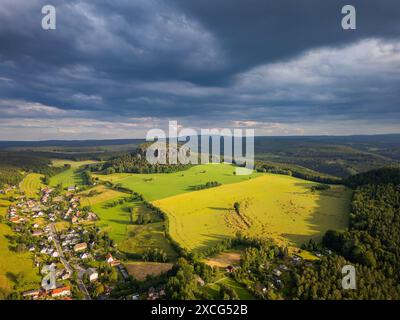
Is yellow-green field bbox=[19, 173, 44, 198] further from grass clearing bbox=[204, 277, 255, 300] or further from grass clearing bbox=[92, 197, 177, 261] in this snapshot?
grass clearing bbox=[204, 277, 255, 300]

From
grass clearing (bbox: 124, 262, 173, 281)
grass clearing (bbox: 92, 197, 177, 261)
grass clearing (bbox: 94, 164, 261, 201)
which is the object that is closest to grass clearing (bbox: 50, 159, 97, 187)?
grass clearing (bbox: 94, 164, 261, 201)

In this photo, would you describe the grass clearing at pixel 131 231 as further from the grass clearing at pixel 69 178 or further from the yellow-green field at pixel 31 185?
the grass clearing at pixel 69 178

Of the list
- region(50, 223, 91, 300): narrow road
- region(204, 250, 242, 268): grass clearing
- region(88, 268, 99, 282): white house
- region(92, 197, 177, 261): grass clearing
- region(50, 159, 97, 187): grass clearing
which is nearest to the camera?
region(50, 223, 91, 300): narrow road

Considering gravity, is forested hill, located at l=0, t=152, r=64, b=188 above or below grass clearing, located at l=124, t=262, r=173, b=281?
above

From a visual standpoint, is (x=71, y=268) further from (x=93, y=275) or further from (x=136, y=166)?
(x=136, y=166)

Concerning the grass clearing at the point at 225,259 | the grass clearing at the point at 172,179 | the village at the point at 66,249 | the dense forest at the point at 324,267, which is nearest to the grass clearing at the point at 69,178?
the grass clearing at the point at 172,179

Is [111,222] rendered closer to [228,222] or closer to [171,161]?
[228,222]
